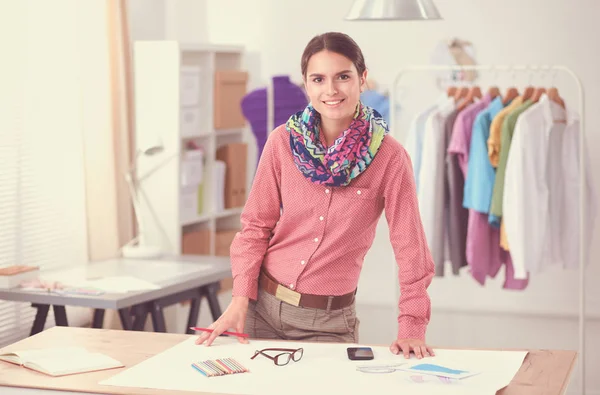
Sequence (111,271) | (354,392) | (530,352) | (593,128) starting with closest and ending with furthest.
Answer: (354,392)
(530,352)
(111,271)
(593,128)

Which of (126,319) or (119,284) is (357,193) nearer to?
(119,284)

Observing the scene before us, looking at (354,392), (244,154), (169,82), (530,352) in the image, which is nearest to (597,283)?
(244,154)

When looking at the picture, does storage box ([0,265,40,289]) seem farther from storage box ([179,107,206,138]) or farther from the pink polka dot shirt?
the pink polka dot shirt

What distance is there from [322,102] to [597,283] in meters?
3.10

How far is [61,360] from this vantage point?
2.09m

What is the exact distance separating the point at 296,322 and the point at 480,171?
1.78 meters

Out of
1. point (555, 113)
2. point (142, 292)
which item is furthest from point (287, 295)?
point (555, 113)

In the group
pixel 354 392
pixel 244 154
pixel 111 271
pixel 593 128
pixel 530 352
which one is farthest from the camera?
pixel 244 154

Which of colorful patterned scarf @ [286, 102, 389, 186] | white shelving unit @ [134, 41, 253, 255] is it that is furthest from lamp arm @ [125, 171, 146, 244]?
colorful patterned scarf @ [286, 102, 389, 186]

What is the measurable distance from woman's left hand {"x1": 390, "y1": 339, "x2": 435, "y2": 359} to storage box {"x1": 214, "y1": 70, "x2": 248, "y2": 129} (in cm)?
294

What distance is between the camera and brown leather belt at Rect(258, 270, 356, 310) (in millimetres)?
2352

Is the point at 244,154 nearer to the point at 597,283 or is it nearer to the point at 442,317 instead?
the point at 442,317

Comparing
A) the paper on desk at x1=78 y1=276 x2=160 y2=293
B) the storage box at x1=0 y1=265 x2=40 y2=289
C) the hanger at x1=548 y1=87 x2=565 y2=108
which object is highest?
the hanger at x1=548 y1=87 x2=565 y2=108

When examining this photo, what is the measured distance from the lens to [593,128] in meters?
4.87
